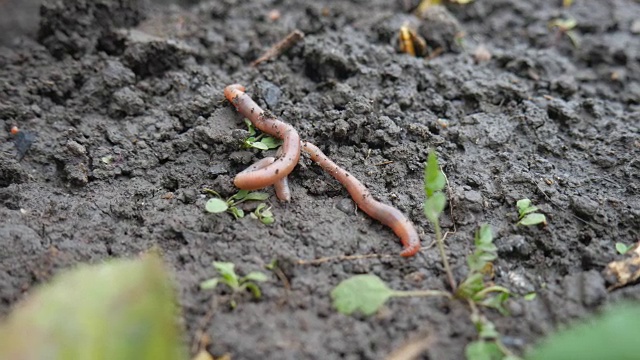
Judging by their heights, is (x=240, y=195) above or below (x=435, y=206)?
below

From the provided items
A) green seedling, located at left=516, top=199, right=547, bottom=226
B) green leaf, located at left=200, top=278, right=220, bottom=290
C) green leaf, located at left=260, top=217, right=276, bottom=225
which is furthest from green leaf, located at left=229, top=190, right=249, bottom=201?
green seedling, located at left=516, top=199, right=547, bottom=226

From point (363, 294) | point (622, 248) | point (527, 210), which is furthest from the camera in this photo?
point (527, 210)

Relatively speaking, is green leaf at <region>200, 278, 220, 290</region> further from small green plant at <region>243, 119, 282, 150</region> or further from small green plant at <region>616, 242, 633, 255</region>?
small green plant at <region>616, 242, 633, 255</region>

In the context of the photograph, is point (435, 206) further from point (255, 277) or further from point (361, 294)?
point (255, 277)

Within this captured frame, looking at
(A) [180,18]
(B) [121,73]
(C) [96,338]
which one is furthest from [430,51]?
(C) [96,338]

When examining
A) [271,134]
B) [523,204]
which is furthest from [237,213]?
[523,204]
